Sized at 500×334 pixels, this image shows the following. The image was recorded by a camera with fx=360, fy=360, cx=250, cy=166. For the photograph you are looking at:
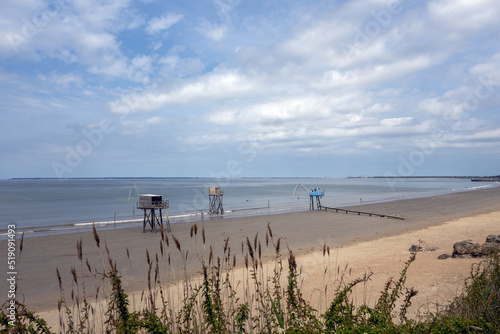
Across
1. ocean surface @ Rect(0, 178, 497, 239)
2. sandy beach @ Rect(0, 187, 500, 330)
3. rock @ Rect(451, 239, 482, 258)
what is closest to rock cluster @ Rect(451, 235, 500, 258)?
rock @ Rect(451, 239, 482, 258)

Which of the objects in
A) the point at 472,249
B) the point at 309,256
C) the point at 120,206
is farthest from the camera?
the point at 120,206

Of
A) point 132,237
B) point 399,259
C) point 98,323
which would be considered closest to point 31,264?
point 132,237

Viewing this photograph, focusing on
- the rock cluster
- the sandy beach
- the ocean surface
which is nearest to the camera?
the sandy beach

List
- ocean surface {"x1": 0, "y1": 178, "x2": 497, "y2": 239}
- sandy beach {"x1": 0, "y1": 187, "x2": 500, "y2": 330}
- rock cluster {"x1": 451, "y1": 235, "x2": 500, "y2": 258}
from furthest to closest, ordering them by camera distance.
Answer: ocean surface {"x1": 0, "y1": 178, "x2": 497, "y2": 239}
rock cluster {"x1": 451, "y1": 235, "x2": 500, "y2": 258}
sandy beach {"x1": 0, "y1": 187, "x2": 500, "y2": 330}

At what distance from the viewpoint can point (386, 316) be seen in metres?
3.34

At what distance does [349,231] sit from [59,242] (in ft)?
58.3

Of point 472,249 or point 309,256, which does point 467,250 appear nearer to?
point 472,249

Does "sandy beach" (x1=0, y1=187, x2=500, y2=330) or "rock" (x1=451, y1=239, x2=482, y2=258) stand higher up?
"rock" (x1=451, y1=239, x2=482, y2=258)

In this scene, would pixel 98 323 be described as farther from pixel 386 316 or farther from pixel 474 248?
pixel 474 248

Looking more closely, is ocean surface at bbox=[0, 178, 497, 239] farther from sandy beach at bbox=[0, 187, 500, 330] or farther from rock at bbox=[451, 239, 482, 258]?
rock at bbox=[451, 239, 482, 258]

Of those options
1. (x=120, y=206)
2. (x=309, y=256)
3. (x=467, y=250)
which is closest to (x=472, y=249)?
(x=467, y=250)

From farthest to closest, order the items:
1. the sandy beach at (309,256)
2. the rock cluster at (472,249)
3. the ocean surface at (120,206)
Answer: the ocean surface at (120,206), the rock cluster at (472,249), the sandy beach at (309,256)

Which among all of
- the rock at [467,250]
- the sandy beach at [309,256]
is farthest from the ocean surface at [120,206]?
the rock at [467,250]

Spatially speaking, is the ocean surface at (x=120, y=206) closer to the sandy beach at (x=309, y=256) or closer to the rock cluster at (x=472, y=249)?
the sandy beach at (x=309, y=256)
